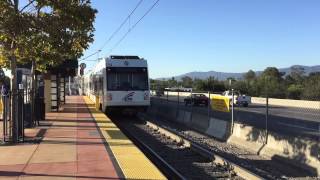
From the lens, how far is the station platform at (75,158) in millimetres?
9906

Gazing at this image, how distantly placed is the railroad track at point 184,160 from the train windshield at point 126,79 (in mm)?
5084

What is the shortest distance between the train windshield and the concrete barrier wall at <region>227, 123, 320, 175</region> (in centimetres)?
904

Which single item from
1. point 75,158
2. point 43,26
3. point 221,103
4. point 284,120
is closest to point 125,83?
point 221,103

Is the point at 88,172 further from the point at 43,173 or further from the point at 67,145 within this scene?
the point at 67,145

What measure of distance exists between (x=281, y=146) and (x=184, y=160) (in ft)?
8.79

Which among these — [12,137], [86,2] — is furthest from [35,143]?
[86,2]

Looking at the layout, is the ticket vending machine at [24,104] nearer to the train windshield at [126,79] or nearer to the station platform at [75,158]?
the station platform at [75,158]

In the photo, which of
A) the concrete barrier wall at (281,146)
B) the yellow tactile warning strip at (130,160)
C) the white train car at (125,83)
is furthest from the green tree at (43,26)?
the white train car at (125,83)

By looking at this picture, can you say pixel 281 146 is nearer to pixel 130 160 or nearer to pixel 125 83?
pixel 130 160

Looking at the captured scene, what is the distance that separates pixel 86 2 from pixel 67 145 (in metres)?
4.36

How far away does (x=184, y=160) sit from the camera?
14484mm

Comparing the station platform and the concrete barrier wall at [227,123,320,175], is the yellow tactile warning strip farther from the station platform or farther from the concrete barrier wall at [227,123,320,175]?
the concrete barrier wall at [227,123,320,175]

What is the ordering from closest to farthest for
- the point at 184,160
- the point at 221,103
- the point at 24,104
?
the point at 184,160 → the point at 24,104 → the point at 221,103

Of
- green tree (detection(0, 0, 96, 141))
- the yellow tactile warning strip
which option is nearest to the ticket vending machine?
green tree (detection(0, 0, 96, 141))
